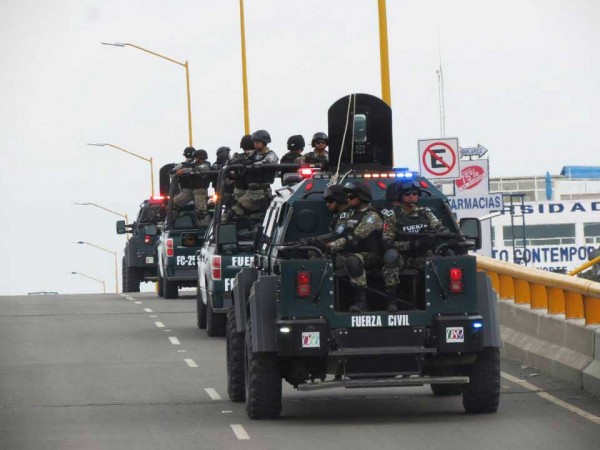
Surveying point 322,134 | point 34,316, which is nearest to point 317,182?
point 322,134

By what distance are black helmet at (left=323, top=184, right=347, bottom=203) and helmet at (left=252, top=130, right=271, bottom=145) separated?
848 centimetres

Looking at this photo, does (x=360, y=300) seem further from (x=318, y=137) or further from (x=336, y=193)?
(x=318, y=137)

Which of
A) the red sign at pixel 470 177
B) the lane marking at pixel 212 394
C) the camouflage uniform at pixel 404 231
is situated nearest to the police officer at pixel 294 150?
the red sign at pixel 470 177

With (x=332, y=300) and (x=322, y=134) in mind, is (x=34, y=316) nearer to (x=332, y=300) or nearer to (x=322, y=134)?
(x=322, y=134)

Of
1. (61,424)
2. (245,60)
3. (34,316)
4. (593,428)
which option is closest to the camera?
(593,428)

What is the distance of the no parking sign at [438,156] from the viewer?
25312mm

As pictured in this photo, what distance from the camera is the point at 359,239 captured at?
1379 centimetres

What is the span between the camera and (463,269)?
537 inches

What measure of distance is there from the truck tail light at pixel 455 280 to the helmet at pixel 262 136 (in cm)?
930

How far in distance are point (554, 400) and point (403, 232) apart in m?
2.41

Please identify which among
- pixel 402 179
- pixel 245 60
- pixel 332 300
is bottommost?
pixel 332 300

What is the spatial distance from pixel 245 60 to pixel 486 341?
32323 mm

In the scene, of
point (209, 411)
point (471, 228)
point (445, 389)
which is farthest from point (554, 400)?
point (209, 411)

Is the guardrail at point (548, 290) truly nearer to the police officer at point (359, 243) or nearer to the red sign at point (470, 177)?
the police officer at point (359, 243)
